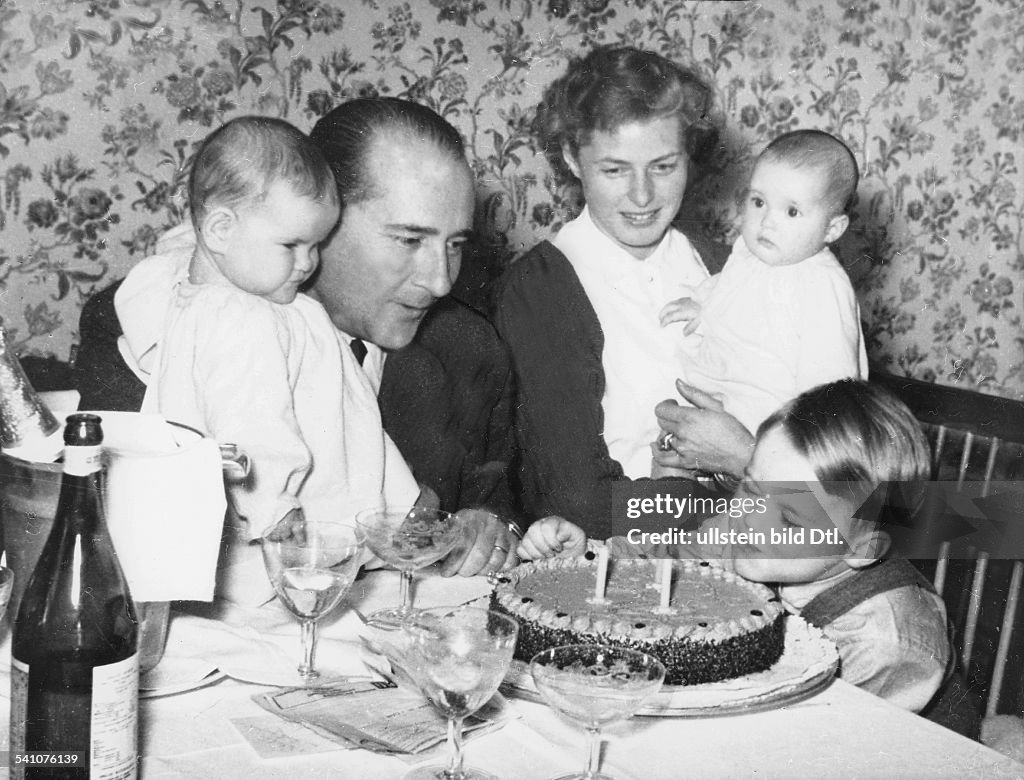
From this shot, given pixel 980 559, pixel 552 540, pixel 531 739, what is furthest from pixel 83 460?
pixel 980 559

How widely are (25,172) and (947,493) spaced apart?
1578 millimetres

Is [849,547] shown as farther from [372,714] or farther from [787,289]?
[372,714]

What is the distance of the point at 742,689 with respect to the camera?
1.05m

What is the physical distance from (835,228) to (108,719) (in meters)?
1.27

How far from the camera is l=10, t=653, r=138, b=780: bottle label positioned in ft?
2.56

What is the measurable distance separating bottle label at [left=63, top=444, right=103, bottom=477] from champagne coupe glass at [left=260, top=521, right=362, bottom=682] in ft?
1.04

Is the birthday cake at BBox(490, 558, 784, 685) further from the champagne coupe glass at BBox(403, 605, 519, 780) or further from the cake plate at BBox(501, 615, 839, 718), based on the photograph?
the champagne coupe glass at BBox(403, 605, 519, 780)

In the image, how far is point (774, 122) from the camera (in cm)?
187

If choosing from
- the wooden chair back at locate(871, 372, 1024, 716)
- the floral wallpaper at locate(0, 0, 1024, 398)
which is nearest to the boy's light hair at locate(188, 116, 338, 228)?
the floral wallpaper at locate(0, 0, 1024, 398)

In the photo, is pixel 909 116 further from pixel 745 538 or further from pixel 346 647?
pixel 346 647

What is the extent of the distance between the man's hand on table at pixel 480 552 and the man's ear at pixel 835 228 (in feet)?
2.19

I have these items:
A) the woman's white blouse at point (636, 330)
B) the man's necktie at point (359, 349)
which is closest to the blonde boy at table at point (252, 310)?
the man's necktie at point (359, 349)

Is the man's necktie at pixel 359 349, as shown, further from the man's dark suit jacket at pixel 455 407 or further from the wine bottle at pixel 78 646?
the wine bottle at pixel 78 646

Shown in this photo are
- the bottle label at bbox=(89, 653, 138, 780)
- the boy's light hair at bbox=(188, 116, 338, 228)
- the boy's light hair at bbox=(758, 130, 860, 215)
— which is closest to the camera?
the bottle label at bbox=(89, 653, 138, 780)
